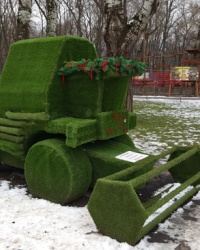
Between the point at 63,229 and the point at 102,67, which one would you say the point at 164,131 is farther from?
the point at 63,229

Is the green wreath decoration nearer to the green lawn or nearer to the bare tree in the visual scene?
the green lawn

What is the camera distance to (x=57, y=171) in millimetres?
3529

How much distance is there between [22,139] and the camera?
3.87 metres

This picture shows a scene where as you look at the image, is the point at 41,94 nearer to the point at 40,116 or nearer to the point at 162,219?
the point at 40,116

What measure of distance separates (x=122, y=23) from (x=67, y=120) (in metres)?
4.55

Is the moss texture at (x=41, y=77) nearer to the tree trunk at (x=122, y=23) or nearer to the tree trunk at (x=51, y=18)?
the tree trunk at (x=122, y=23)

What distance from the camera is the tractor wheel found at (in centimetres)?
348

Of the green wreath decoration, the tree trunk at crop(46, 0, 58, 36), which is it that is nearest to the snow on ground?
the green wreath decoration

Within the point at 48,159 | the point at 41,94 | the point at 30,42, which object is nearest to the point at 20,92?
the point at 41,94

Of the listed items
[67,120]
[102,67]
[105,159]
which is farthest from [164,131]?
[102,67]

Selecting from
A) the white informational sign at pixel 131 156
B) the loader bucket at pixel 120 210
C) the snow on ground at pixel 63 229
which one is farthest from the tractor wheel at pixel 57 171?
the loader bucket at pixel 120 210

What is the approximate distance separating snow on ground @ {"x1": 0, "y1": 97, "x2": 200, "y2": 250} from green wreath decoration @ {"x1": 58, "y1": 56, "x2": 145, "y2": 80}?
4.80 feet

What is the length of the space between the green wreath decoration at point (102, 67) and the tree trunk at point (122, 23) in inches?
154

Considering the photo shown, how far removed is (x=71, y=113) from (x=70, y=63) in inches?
23.6
